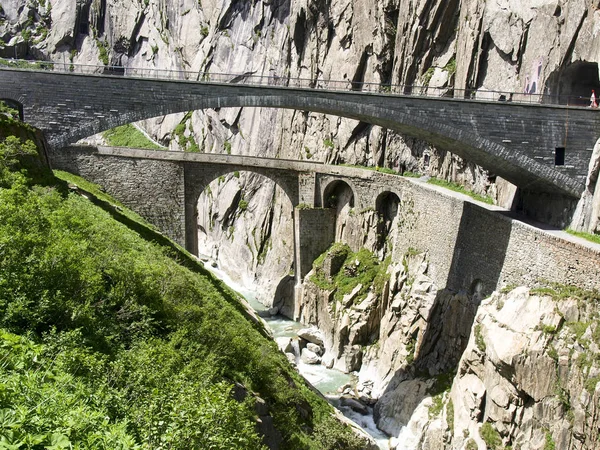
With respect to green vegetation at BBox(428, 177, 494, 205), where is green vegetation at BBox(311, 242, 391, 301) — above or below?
below

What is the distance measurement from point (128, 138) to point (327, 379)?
48.5 metres

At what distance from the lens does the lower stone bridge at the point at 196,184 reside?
38312mm

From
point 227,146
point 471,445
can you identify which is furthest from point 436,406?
point 227,146

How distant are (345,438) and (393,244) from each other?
19953 millimetres

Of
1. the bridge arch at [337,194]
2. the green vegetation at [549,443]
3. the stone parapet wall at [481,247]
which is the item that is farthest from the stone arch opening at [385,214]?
the green vegetation at [549,443]

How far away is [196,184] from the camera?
135 ft

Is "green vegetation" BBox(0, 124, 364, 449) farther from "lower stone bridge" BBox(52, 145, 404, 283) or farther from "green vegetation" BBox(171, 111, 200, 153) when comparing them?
"green vegetation" BBox(171, 111, 200, 153)

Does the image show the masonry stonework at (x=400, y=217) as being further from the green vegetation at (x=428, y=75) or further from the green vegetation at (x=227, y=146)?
the green vegetation at (x=227, y=146)

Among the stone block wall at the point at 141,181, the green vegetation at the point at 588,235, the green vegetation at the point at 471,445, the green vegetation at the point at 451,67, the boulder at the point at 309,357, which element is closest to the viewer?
the green vegetation at the point at 471,445

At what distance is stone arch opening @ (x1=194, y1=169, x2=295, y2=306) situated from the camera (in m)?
49.9

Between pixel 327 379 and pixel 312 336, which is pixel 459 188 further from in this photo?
pixel 327 379

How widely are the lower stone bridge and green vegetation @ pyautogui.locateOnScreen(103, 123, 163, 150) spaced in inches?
1227

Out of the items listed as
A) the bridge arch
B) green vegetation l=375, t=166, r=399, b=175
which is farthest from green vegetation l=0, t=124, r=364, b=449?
green vegetation l=375, t=166, r=399, b=175

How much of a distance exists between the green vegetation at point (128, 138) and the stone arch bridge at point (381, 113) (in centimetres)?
4287
